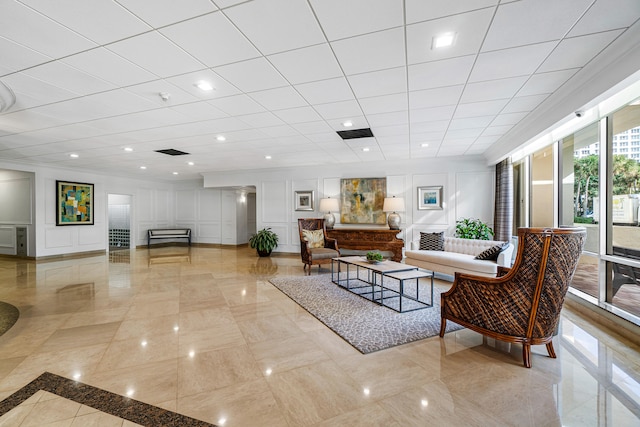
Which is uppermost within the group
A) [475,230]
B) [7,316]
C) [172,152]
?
[172,152]

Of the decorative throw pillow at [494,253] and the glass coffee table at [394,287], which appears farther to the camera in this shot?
the decorative throw pillow at [494,253]

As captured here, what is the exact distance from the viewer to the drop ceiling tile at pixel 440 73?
2.52 meters

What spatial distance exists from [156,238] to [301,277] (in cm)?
753

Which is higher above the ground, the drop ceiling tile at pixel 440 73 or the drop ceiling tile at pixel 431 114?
the drop ceiling tile at pixel 431 114

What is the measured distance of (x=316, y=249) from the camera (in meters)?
5.99

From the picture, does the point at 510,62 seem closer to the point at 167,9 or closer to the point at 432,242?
the point at 167,9

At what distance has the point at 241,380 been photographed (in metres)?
2.08

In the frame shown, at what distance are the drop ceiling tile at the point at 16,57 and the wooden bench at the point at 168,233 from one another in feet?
27.6

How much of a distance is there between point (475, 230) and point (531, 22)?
5.08m

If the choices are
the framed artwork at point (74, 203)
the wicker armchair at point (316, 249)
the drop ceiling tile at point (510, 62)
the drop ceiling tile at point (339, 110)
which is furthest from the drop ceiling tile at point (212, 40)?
the framed artwork at point (74, 203)

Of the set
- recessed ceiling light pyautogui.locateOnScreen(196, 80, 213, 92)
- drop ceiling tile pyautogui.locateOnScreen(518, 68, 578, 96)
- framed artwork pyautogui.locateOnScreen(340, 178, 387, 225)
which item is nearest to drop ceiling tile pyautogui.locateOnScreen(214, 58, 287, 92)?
recessed ceiling light pyautogui.locateOnScreen(196, 80, 213, 92)

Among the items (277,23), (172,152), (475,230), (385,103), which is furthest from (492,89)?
(172,152)

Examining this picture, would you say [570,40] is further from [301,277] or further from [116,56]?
[301,277]

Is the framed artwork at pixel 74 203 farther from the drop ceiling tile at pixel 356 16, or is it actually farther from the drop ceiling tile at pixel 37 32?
the drop ceiling tile at pixel 356 16
